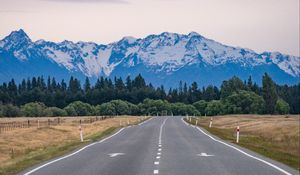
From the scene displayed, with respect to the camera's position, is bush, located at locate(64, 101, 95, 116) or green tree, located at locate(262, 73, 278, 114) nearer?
green tree, located at locate(262, 73, 278, 114)

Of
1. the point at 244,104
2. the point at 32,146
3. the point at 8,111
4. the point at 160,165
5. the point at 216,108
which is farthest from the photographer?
the point at 216,108

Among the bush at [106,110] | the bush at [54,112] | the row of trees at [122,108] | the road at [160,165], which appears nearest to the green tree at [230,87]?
the row of trees at [122,108]

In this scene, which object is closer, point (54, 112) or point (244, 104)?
point (54, 112)

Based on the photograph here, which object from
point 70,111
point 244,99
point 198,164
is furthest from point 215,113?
point 198,164

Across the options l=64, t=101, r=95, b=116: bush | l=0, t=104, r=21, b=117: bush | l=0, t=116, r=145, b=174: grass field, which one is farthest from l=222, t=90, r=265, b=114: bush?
l=0, t=116, r=145, b=174: grass field

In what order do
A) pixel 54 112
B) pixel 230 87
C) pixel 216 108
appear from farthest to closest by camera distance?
pixel 230 87 → pixel 216 108 → pixel 54 112

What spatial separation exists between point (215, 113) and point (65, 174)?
164 m

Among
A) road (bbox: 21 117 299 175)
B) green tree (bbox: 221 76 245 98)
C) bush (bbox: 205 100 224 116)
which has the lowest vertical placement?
road (bbox: 21 117 299 175)

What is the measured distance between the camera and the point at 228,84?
Answer: 7702 inches

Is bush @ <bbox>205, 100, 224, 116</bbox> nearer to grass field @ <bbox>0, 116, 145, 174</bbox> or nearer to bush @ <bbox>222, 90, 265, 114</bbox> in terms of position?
bush @ <bbox>222, 90, 265, 114</bbox>

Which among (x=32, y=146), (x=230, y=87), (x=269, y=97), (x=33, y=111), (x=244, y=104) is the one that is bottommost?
(x=32, y=146)

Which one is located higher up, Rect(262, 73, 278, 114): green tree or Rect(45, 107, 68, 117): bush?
Rect(262, 73, 278, 114): green tree

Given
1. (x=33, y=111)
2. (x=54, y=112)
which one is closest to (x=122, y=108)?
(x=54, y=112)

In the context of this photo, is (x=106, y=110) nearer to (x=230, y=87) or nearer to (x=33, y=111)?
(x=33, y=111)
